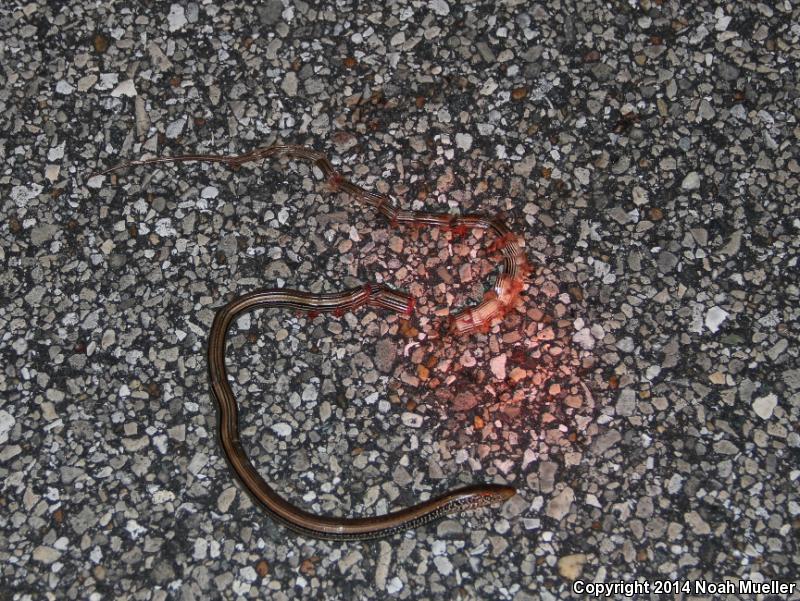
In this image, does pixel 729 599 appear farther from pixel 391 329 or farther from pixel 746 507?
pixel 391 329

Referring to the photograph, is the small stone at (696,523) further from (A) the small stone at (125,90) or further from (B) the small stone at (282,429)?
(A) the small stone at (125,90)

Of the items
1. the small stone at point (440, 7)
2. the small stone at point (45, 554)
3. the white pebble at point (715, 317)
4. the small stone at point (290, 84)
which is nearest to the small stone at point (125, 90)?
the small stone at point (290, 84)

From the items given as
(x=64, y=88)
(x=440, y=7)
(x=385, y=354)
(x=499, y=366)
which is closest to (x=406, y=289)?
(x=385, y=354)

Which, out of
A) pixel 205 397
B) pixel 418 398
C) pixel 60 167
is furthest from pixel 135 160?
pixel 418 398

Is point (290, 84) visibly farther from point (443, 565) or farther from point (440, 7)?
point (443, 565)

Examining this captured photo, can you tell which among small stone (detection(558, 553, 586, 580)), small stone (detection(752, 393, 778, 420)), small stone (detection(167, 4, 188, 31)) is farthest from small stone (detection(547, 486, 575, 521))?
small stone (detection(167, 4, 188, 31))

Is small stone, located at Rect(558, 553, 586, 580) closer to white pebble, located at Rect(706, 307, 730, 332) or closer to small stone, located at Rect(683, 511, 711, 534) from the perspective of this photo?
small stone, located at Rect(683, 511, 711, 534)
